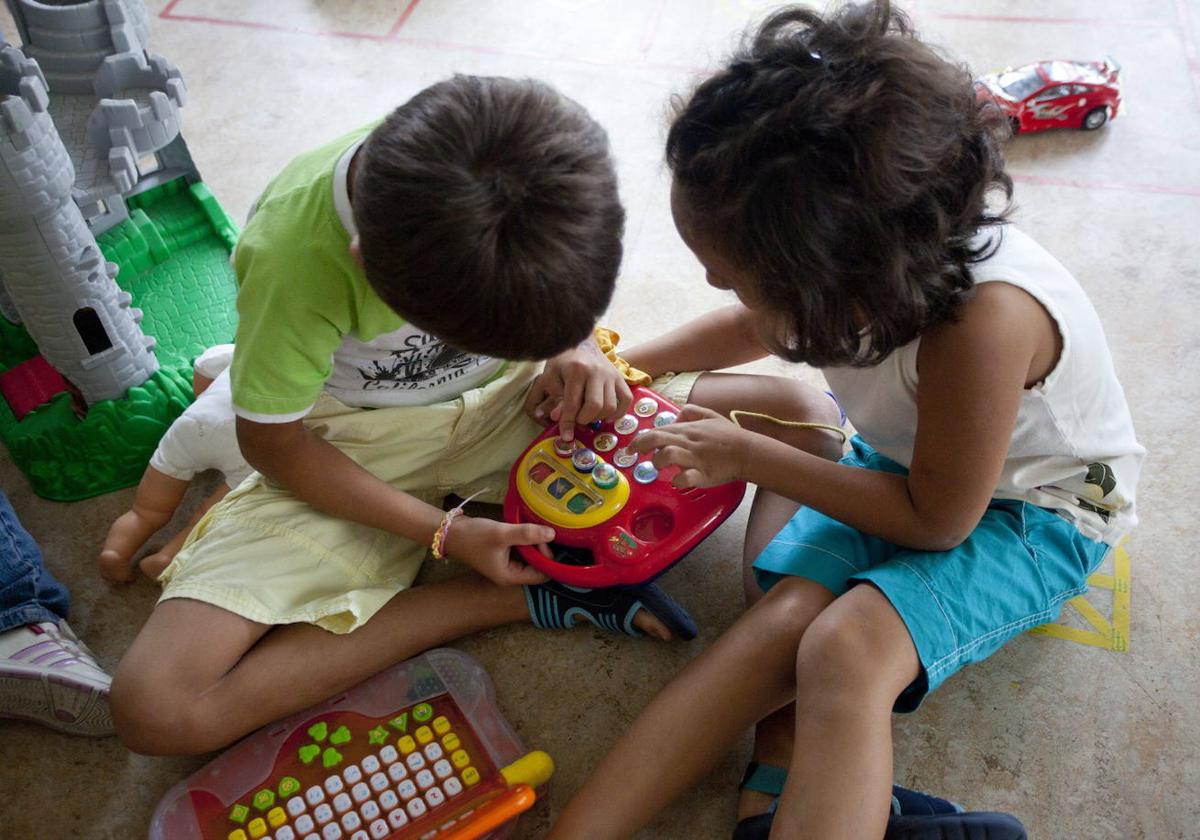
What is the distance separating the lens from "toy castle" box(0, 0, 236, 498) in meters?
0.93

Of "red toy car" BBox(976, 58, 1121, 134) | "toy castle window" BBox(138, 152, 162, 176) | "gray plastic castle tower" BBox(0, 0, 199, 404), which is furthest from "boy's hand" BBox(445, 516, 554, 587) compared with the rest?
"red toy car" BBox(976, 58, 1121, 134)

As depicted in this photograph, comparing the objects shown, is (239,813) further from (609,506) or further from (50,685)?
(609,506)

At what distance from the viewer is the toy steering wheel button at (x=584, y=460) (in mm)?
915

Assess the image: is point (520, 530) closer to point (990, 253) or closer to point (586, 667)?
point (586, 667)

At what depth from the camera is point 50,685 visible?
0.87m

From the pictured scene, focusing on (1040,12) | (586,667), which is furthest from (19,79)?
(1040,12)

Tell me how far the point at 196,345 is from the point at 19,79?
0.36m

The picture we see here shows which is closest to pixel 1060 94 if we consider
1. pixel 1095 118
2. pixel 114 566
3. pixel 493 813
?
pixel 1095 118

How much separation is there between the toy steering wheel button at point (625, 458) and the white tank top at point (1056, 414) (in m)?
0.19

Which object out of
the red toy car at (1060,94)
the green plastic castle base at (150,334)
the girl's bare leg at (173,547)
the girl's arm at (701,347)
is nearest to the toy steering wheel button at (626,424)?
the girl's arm at (701,347)

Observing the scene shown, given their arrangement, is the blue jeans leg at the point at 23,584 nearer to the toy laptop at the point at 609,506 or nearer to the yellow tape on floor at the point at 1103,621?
the toy laptop at the point at 609,506

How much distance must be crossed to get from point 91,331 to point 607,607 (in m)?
0.61

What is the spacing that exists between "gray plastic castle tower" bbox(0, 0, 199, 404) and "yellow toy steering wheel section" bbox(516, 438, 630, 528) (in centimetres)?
48

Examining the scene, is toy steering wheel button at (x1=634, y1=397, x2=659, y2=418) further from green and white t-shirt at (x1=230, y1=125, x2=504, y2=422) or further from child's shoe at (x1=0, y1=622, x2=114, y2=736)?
child's shoe at (x1=0, y1=622, x2=114, y2=736)
